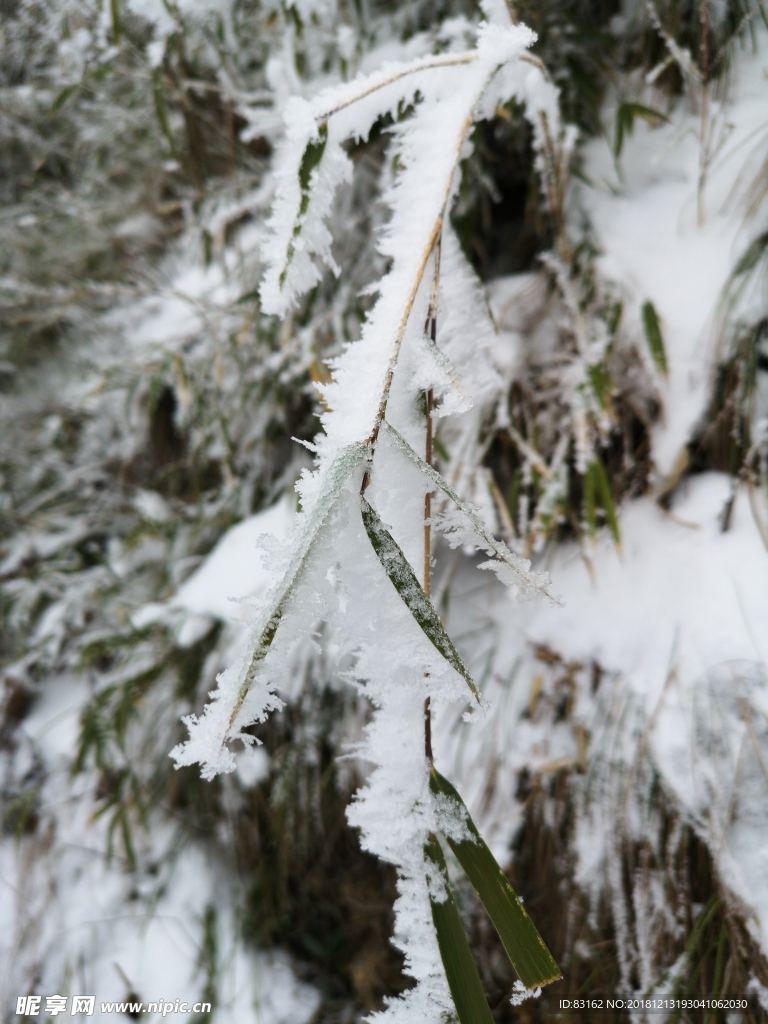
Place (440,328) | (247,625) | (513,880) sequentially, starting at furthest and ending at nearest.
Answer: (513,880) → (440,328) → (247,625)

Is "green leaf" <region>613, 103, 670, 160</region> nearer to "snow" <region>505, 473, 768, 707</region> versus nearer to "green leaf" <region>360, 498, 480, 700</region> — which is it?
"snow" <region>505, 473, 768, 707</region>

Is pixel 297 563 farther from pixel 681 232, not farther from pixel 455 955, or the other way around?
pixel 681 232

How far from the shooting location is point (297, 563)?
0.78ft

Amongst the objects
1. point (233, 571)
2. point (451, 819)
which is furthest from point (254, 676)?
point (233, 571)

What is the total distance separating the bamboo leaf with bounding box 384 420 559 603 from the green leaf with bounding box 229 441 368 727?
3 centimetres

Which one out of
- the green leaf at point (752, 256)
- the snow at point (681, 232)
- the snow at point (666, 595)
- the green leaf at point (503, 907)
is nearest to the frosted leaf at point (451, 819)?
the green leaf at point (503, 907)

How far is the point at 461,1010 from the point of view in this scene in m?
0.28

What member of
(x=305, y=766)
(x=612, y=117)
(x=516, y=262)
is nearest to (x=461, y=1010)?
(x=305, y=766)

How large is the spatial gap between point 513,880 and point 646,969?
156 mm

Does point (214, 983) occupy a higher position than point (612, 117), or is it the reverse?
point (612, 117)

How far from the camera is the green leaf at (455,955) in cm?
28

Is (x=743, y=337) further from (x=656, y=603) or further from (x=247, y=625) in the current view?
(x=247, y=625)

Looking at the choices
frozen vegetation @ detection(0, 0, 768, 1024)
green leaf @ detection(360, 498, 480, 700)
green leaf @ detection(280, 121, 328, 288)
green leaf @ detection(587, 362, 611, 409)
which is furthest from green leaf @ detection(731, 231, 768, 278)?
green leaf @ detection(360, 498, 480, 700)

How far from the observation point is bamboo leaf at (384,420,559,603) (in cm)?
26
